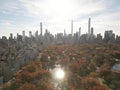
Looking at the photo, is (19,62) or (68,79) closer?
(68,79)

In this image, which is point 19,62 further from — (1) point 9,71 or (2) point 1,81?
(2) point 1,81

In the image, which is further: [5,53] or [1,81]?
[5,53]

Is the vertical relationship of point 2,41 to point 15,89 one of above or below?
above

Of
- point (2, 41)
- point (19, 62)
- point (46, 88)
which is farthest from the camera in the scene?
point (2, 41)

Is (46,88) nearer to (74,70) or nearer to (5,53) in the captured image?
(74,70)

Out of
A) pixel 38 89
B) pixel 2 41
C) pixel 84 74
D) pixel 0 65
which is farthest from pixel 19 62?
pixel 2 41

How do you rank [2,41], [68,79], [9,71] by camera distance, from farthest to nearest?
[2,41] < [9,71] < [68,79]

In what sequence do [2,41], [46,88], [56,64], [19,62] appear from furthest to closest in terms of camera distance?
[2,41], [56,64], [19,62], [46,88]

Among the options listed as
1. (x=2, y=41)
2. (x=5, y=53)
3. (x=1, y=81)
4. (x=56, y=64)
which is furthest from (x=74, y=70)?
(x=2, y=41)

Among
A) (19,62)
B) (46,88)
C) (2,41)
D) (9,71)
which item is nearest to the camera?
(46,88)
